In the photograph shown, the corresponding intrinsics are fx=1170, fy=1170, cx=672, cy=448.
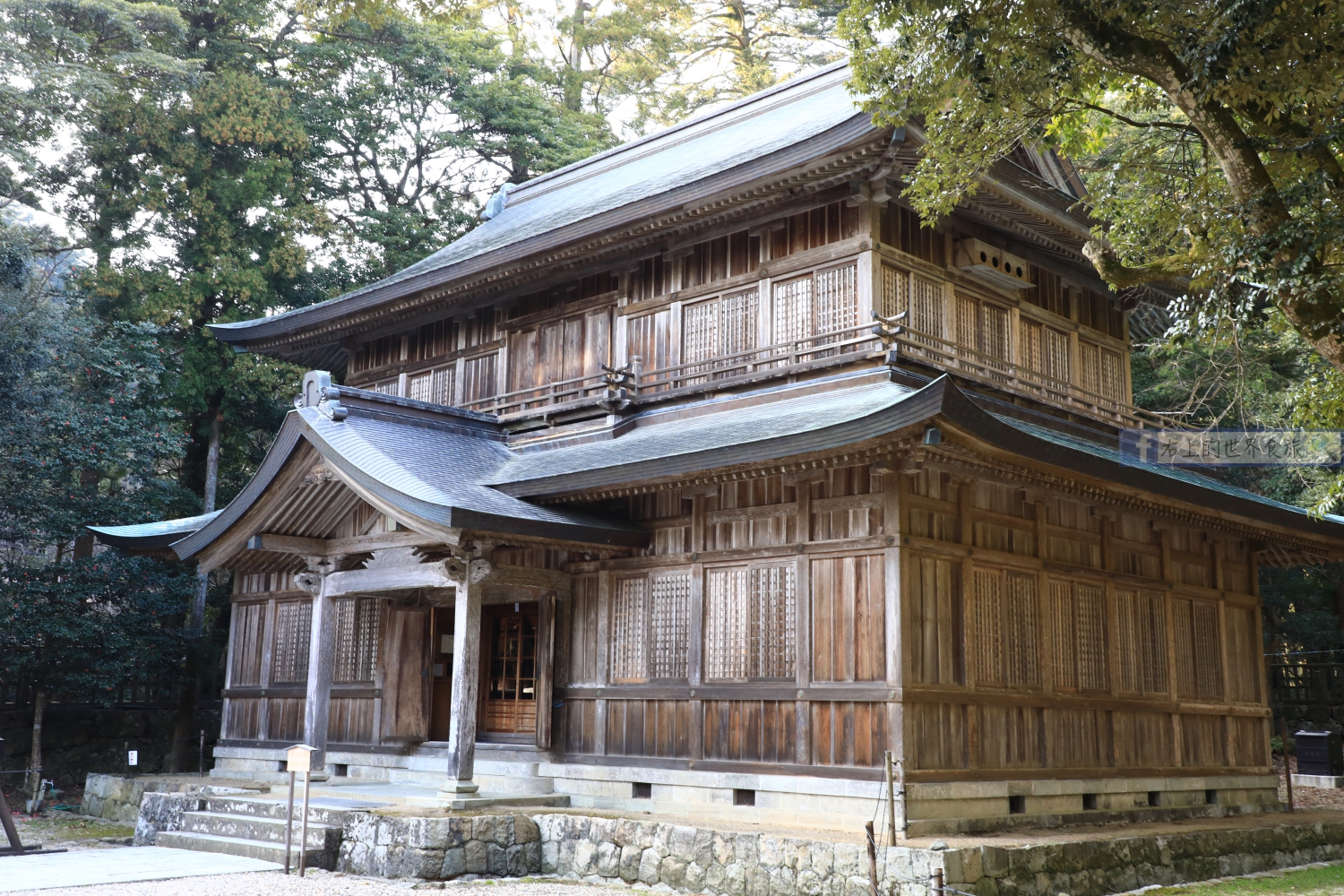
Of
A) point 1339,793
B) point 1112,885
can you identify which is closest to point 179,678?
point 1112,885

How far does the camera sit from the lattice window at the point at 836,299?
13.5m

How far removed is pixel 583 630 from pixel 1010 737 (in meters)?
5.09

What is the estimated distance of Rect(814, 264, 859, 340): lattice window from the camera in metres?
13.5

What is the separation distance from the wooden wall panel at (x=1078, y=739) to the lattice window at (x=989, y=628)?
3.62ft

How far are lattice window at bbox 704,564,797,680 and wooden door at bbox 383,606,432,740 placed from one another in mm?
4939

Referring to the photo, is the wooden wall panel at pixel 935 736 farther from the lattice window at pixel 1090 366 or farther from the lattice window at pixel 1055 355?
the lattice window at pixel 1090 366

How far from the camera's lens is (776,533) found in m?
12.7

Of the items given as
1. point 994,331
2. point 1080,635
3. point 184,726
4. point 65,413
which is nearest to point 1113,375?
point 994,331

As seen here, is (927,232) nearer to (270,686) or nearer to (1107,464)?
(1107,464)

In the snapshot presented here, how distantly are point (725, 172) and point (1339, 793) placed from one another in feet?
49.0

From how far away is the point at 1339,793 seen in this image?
19406 millimetres

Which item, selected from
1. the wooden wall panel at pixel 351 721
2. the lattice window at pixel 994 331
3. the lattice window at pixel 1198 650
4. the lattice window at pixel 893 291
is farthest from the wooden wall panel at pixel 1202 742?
the wooden wall panel at pixel 351 721

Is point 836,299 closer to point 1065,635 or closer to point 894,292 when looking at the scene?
point 894,292

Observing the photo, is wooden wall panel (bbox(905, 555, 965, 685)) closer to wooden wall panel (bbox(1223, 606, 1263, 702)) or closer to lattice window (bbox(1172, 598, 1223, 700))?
lattice window (bbox(1172, 598, 1223, 700))
